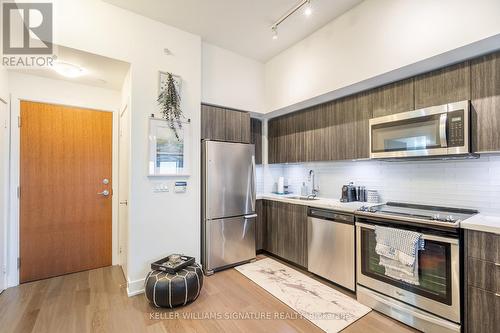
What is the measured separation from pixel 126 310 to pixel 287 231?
2142 millimetres

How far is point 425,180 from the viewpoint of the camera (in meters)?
2.53

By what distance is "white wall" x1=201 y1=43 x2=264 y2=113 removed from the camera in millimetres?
3363

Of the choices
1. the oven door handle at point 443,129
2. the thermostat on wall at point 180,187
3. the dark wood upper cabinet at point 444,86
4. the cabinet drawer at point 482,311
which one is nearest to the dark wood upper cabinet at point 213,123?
the thermostat on wall at point 180,187

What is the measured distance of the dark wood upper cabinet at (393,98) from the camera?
2334 mm

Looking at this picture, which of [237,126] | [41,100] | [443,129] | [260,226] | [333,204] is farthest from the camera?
[260,226]

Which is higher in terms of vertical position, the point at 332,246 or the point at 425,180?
the point at 425,180

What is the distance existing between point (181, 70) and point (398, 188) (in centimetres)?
307

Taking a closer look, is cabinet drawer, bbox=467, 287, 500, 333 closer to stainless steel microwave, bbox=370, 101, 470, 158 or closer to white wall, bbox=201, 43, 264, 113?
stainless steel microwave, bbox=370, 101, 470, 158

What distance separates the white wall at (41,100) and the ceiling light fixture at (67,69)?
38 cm

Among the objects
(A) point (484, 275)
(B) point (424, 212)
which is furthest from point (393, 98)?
(A) point (484, 275)

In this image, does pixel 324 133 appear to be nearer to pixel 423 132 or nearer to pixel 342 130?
pixel 342 130

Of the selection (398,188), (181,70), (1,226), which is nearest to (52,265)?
(1,226)

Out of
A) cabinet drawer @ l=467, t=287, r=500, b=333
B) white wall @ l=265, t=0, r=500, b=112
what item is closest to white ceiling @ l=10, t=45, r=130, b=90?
white wall @ l=265, t=0, r=500, b=112

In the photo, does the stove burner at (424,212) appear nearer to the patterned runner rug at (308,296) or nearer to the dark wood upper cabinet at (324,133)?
the dark wood upper cabinet at (324,133)
